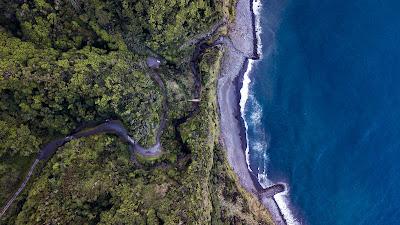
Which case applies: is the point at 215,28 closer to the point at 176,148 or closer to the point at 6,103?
the point at 176,148

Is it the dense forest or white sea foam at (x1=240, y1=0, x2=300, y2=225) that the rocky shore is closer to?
white sea foam at (x1=240, y1=0, x2=300, y2=225)

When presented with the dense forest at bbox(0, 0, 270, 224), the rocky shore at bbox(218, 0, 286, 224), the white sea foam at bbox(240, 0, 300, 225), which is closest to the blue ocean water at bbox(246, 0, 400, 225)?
the white sea foam at bbox(240, 0, 300, 225)

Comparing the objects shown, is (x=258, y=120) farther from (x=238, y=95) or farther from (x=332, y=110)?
(x=332, y=110)

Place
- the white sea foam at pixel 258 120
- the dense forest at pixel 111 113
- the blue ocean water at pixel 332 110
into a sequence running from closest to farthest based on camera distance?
1. the dense forest at pixel 111 113
2. the blue ocean water at pixel 332 110
3. the white sea foam at pixel 258 120

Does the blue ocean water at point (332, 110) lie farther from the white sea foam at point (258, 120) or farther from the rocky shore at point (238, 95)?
the rocky shore at point (238, 95)

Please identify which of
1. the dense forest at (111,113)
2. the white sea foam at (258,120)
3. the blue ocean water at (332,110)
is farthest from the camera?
the white sea foam at (258,120)

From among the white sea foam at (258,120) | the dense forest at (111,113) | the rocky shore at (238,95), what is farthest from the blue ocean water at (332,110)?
the dense forest at (111,113)

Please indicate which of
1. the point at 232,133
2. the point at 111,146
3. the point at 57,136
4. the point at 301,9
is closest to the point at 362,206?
the point at 232,133
